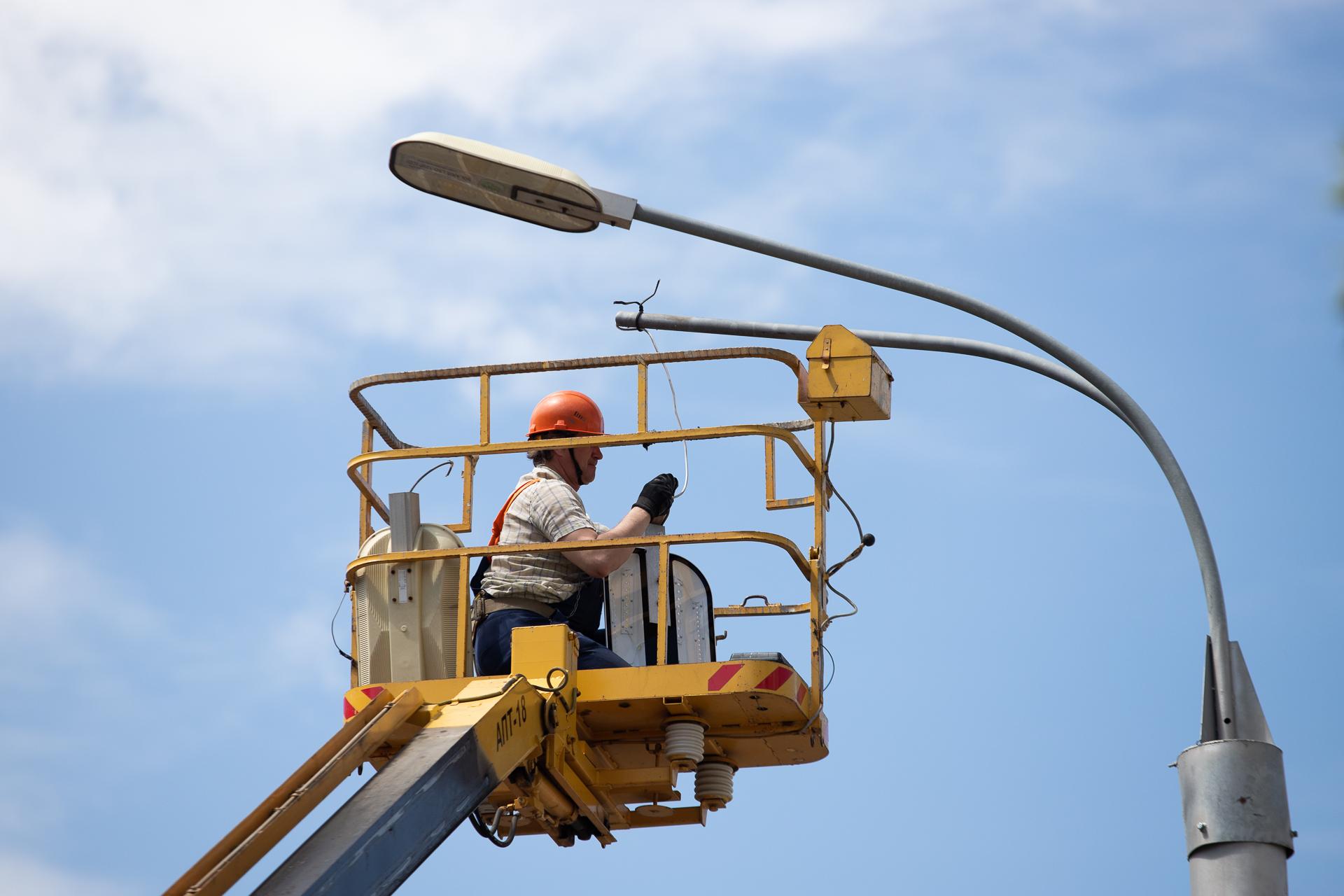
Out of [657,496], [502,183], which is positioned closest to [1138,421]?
[657,496]

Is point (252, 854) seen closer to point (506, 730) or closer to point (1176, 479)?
point (506, 730)

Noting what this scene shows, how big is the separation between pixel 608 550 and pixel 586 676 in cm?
67

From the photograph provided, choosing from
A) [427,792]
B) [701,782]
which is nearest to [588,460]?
[701,782]

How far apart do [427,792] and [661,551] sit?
2.02 metres

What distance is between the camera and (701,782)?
418 inches

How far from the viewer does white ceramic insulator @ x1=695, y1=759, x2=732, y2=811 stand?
416 inches

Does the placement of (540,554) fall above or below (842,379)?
below

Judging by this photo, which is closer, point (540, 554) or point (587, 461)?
point (540, 554)

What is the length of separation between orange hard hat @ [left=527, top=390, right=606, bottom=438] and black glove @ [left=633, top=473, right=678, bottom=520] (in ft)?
2.72

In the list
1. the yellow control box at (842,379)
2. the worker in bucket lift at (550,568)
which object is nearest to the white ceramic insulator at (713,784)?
the worker in bucket lift at (550,568)

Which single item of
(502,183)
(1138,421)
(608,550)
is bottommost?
(608,550)

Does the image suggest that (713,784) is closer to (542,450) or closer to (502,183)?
(542,450)

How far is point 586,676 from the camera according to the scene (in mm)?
9805

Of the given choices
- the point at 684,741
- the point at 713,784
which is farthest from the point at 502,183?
the point at 713,784
